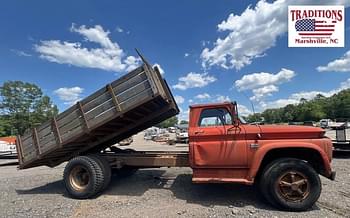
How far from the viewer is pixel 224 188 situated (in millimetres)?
6316

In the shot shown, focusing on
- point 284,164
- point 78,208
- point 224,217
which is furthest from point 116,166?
point 284,164

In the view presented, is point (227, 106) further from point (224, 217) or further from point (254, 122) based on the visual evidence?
point (224, 217)

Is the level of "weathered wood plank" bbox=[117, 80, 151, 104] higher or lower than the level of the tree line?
higher

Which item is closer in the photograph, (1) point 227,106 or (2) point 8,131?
(1) point 227,106

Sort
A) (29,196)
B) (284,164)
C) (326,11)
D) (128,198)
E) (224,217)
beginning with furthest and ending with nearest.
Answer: (326,11) < (29,196) < (128,198) < (284,164) < (224,217)

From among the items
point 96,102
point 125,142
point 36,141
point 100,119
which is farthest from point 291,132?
point 125,142

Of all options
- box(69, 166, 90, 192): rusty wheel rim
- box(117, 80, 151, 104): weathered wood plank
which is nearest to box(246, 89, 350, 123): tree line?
box(69, 166, 90, 192): rusty wheel rim

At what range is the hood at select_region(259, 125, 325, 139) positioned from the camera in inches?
199

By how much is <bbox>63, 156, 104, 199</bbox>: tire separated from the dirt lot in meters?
0.21

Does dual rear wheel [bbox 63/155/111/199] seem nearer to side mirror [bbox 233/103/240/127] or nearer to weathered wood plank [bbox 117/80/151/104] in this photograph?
weathered wood plank [bbox 117/80/151/104]

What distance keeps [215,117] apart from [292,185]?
1.99 m

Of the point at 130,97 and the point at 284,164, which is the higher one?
the point at 130,97

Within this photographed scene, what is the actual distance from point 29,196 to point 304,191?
6.37m

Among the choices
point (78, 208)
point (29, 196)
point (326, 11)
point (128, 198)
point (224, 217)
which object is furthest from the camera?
point (326, 11)
